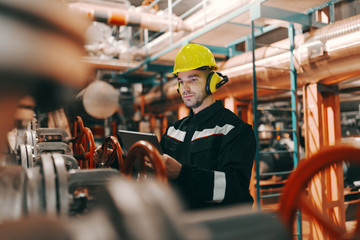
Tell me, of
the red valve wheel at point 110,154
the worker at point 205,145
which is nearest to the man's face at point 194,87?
the worker at point 205,145

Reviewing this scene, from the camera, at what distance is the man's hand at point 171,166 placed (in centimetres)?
112

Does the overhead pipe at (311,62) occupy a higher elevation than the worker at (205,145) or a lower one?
higher

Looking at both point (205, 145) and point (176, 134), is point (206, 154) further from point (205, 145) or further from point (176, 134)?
point (176, 134)

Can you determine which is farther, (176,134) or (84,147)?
(84,147)

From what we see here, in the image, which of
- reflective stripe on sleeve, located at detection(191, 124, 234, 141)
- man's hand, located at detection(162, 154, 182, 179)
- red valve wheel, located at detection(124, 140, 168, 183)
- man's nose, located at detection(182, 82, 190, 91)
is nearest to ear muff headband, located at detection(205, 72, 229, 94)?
man's nose, located at detection(182, 82, 190, 91)

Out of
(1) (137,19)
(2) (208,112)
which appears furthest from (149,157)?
(1) (137,19)

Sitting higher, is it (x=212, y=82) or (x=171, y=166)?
(x=212, y=82)

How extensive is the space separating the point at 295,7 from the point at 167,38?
2.09m

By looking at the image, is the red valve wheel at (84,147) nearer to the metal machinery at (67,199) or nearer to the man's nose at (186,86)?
the man's nose at (186,86)

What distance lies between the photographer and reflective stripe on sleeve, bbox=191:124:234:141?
1.54 meters

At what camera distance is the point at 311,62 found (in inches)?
104

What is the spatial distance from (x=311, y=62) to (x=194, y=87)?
1399 mm

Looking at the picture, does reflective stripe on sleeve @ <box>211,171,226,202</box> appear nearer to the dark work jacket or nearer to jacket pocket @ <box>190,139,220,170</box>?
the dark work jacket

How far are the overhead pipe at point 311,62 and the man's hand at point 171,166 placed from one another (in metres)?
1.81
